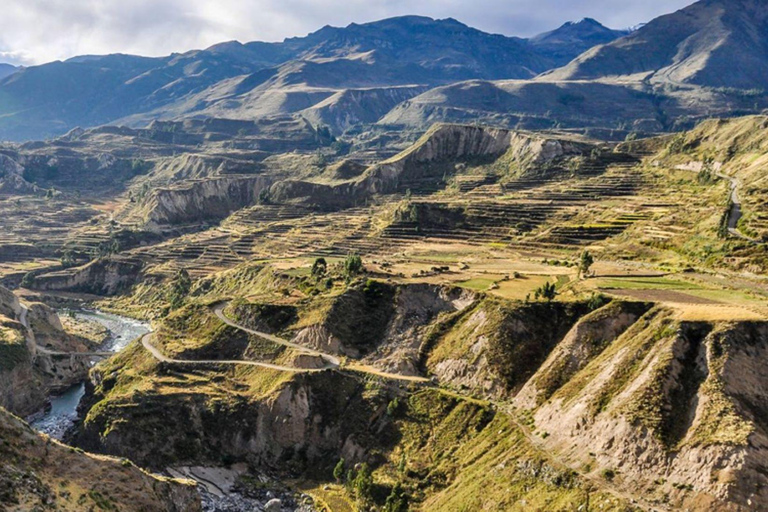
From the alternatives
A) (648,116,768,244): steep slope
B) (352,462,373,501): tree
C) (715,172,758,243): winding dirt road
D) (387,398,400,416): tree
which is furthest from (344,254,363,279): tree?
(648,116,768,244): steep slope

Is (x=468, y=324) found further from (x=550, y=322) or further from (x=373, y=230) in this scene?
(x=373, y=230)

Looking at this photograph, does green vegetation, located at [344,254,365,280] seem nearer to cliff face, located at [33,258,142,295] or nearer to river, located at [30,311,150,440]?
river, located at [30,311,150,440]

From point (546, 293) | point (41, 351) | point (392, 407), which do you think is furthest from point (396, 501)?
point (41, 351)

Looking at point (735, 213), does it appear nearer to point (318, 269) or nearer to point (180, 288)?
point (318, 269)

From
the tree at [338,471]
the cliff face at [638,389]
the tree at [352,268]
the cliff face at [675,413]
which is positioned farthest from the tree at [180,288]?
the cliff face at [675,413]

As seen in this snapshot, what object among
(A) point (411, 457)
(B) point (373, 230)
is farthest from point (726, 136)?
(A) point (411, 457)

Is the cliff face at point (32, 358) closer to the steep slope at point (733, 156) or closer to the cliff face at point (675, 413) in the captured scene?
the cliff face at point (675, 413)
